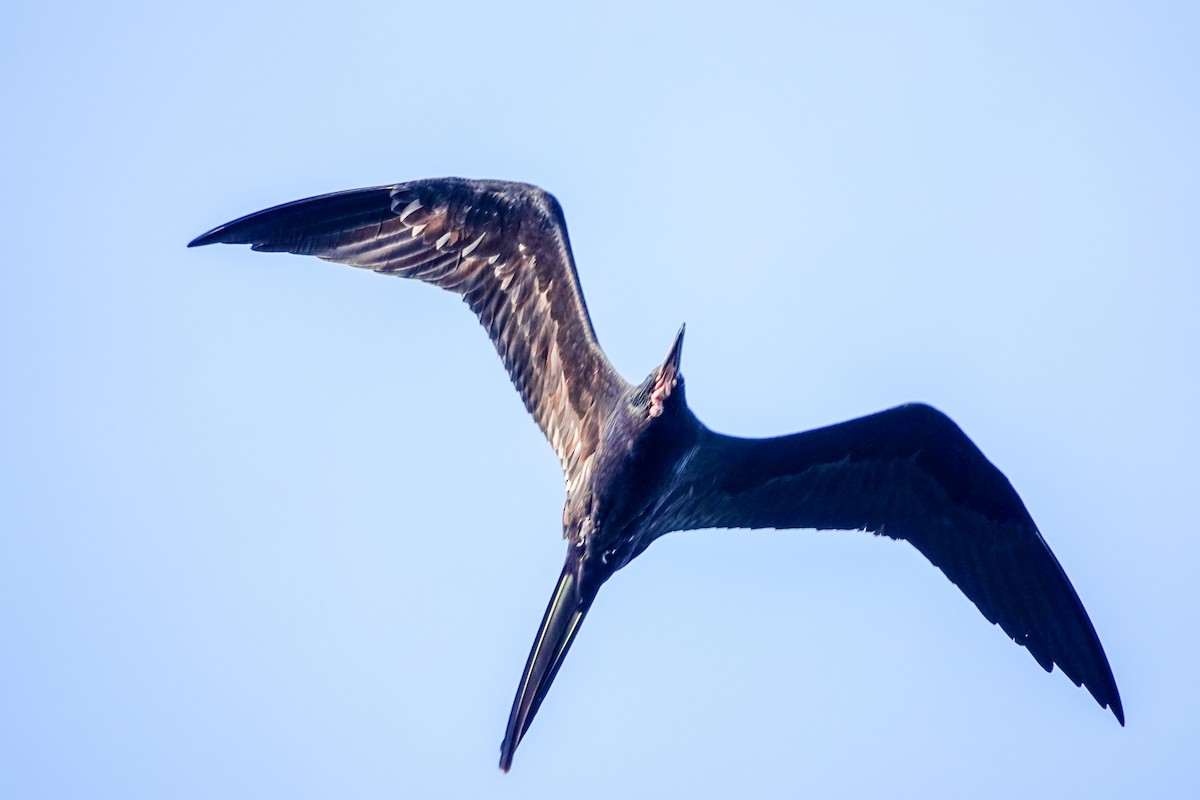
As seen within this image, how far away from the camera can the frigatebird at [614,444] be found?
8.04 m

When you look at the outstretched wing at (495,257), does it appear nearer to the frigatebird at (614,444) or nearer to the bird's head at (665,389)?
the frigatebird at (614,444)

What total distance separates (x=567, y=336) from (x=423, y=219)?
120cm

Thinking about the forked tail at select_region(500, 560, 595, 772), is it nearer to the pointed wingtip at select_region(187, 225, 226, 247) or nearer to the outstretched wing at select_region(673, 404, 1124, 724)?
the outstretched wing at select_region(673, 404, 1124, 724)

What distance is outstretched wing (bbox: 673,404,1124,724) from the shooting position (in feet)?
27.2

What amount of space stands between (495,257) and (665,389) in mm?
1559

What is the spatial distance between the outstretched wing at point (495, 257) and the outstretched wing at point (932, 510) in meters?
1.03

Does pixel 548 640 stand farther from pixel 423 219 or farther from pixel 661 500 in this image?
pixel 423 219

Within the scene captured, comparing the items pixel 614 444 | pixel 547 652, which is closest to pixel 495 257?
pixel 614 444

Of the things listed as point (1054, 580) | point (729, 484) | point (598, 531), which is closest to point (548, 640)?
point (598, 531)

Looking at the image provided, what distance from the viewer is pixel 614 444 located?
7816 mm

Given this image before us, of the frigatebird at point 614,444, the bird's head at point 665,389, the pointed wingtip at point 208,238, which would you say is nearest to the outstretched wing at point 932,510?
the frigatebird at point 614,444

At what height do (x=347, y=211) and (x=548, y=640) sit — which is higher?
(x=347, y=211)

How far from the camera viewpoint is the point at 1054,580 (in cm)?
845

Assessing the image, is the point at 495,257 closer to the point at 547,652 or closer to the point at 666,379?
the point at 666,379
